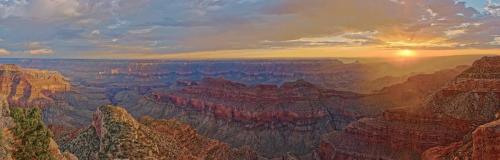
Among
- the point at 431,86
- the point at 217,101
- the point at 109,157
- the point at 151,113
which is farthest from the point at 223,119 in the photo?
the point at 109,157

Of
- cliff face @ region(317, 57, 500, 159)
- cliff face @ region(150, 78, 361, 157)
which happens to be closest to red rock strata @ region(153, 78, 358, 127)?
cliff face @ region(150, 78, 361, 157)

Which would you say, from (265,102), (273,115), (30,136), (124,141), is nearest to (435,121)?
(124,141)

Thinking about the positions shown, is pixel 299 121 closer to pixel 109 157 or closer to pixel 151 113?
pixel 151 113

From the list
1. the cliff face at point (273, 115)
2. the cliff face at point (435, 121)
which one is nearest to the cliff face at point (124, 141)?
the cliff face at point (435, 121)

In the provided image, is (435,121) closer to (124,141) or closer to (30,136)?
(124,141)

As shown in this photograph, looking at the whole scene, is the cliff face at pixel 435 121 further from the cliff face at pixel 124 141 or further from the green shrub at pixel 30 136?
the green shrub at pixel 30 136

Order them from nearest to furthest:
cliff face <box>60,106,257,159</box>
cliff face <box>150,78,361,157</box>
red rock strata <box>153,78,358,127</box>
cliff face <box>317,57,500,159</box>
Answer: cliff face <box>60,106,257,159</box> < cliff face <box>317,57,500,159</box> < cliff face <box>150,78,361,157</box> < red rock strata <box>153,78,358,127</box>

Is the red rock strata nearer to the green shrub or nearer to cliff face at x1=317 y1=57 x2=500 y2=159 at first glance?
cliff face at x1=317 y1=57 x2=500 y2=159
